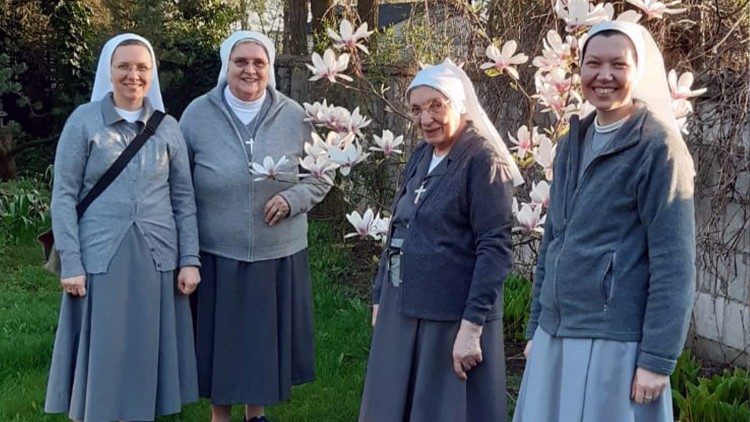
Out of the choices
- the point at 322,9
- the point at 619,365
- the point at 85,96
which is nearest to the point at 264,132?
the point at 619,365

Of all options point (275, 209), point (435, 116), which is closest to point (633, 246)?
point (435, 116)

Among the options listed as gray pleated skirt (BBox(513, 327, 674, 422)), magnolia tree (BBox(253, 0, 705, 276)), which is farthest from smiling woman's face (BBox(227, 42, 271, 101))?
gray pleated skirt (BBox(513, 327, 674, 422))

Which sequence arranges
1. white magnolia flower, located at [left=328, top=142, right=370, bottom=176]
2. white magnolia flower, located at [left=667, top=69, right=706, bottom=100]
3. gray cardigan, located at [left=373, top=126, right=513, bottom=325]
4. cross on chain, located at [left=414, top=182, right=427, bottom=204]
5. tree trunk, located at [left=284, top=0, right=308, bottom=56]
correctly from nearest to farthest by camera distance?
gray cardigan, located at [left=373, top=126, right=513, bottom=325], cross on chain, located at [left=414, top=182, right=427, bottom=204], white magnolia flower, located at [left=667, top=69, right=706, bottom=100], white magnolia flower, located at [left=328, top=142, right=370, bottom=176], tree trunk, located at [left=284, top=0, right=308, bottom=56]

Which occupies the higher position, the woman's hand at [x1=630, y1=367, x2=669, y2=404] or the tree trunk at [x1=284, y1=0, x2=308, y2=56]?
the tree trunk at [x1=284, y1=0, x2=308, y2=56]

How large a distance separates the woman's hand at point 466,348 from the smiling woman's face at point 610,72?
86 cm

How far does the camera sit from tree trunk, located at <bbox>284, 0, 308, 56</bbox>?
1002cm

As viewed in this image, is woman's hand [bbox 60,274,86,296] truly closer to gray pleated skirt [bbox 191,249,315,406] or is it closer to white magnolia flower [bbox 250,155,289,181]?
gray pleated skirt [bbox 191,249,315,406]

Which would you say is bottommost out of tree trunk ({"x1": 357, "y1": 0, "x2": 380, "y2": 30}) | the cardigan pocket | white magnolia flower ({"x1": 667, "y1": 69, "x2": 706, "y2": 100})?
the cardigan pocket

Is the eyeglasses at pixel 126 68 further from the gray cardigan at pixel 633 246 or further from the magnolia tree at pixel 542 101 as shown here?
the gray cardigan at pixel 633 246

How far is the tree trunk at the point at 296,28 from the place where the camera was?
10016 mm

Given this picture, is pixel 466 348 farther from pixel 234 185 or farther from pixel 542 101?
pixel 234 185

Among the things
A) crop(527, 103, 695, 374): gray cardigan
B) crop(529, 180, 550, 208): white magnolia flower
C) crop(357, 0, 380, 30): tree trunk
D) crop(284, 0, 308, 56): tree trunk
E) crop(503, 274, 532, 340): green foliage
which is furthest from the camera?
crop(284, 0, 308, 56): tree trunk

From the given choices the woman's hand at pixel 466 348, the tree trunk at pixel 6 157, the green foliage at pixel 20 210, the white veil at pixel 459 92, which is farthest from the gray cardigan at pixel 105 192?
the tree trunk at pixel 6 157

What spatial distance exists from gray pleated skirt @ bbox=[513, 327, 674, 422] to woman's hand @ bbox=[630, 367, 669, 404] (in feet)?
0.08
